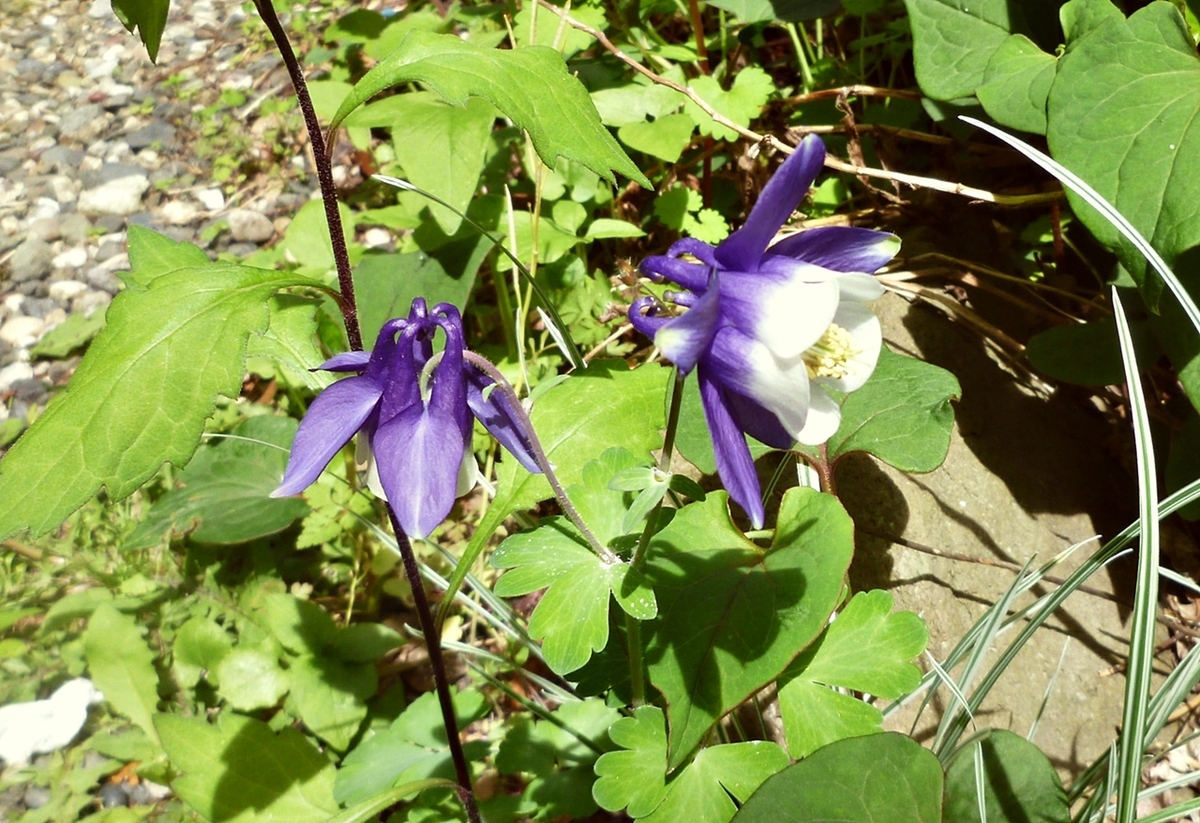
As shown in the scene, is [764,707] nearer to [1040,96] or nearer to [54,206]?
[1040,96]

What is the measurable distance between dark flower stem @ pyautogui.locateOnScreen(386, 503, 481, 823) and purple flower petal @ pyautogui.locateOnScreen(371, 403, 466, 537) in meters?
0.22

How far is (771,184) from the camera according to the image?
83 cm

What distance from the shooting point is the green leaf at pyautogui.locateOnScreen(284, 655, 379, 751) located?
1841 mm

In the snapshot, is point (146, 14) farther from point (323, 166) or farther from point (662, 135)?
point (662, 135)

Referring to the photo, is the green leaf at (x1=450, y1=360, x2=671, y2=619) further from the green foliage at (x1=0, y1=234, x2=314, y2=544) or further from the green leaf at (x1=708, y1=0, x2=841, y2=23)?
the green leaf at (x1=708, y1=0, x2=841, y2=23)

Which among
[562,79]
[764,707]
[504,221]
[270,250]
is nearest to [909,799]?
[764,707]

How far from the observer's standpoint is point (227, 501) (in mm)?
2014

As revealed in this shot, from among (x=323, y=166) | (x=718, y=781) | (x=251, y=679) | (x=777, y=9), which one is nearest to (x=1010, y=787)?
(x=718, y=781)

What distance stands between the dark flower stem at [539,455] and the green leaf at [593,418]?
148mm

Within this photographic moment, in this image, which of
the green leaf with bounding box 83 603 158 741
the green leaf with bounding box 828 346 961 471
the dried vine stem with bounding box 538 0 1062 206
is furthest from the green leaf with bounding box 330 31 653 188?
the green leaf with bounding box 83 603 158 741

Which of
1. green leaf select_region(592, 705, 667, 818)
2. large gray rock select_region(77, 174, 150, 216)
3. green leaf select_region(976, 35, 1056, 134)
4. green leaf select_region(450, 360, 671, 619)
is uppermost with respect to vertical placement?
green leaf select_region(976, 35, 1056, 134)

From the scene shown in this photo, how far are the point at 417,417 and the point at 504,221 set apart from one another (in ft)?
4.43

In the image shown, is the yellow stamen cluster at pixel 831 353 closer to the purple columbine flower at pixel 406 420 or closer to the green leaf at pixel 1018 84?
the purple columbine flower at pixel 406 420

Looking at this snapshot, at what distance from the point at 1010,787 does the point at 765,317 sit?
984 millimetres
